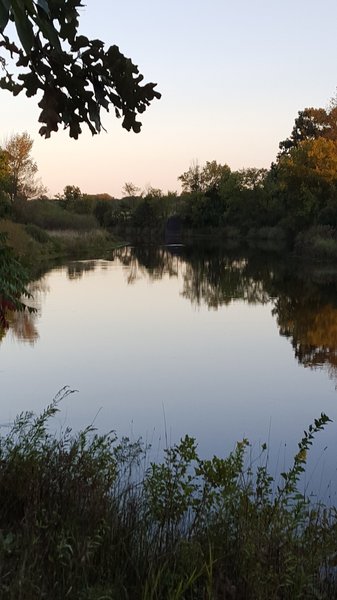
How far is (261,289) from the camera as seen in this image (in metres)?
24.8

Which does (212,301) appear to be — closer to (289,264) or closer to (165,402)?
(165,402)

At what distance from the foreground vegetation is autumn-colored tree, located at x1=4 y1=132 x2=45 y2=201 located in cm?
3980

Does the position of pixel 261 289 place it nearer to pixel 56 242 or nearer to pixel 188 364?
pixel 188 364

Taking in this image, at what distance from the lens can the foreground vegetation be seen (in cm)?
313

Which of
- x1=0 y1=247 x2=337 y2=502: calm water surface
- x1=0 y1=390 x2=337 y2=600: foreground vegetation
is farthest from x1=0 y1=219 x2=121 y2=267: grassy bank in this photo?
x1=0 y1=390 x2=337 y2=600: foreground vegetation

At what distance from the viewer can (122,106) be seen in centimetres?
327

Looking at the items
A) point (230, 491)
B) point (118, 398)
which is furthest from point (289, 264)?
point (230, 491)

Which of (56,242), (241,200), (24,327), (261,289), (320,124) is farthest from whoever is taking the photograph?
(241,200)

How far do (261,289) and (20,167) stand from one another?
2428 centimetres

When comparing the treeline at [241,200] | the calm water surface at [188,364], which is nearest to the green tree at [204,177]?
the treeline at [241,200]

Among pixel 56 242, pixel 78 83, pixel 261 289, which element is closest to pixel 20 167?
pixel 56 242

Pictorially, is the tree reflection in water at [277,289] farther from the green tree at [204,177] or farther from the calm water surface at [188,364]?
the green tree at [204,177]

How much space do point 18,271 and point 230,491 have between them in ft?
6.52

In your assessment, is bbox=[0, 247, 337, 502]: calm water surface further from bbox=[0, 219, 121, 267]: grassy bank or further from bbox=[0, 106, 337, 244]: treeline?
bbox=[0, 106, 337, 244]: treeline
